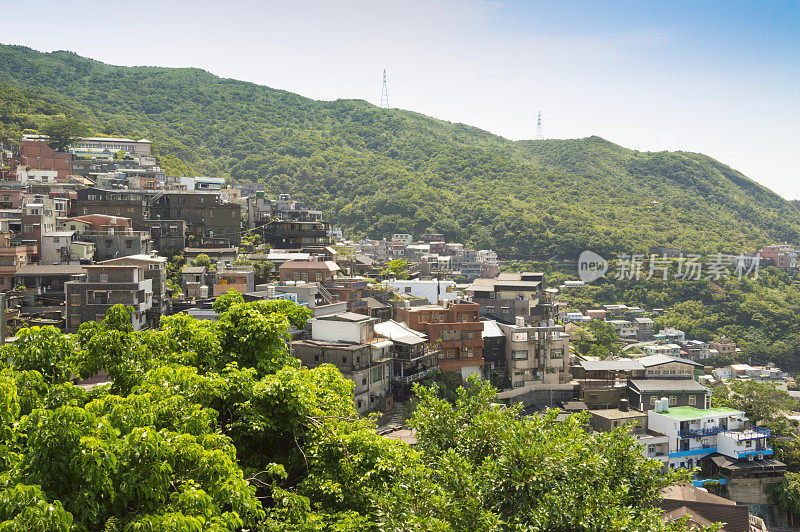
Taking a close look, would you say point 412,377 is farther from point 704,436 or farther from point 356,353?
point 704,436

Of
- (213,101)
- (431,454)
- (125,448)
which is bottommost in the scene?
(431,454)

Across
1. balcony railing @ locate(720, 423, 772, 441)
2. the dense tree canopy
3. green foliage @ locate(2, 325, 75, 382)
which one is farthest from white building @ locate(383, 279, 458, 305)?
green foliage @ locate(2, 325, 75, 382)

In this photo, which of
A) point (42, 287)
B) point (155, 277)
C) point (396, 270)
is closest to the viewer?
point (42, 287)

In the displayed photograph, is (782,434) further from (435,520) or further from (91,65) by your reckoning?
(91,65)

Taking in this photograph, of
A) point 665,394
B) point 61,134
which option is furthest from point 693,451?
point 61,134

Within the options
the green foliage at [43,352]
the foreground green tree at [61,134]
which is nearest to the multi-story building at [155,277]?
the green foliage at [43,352]

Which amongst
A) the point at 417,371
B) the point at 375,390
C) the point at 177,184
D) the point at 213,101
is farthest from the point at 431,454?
the point at 213,101

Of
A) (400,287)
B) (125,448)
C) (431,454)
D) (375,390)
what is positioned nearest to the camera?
(125,448)
